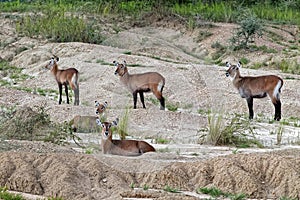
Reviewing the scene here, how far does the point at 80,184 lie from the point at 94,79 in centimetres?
1176

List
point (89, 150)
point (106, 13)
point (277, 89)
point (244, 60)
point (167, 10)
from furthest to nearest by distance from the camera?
point (167, 10) < point (106, 13) < point (244, 60) < point (277, 89) < point (89, 150)

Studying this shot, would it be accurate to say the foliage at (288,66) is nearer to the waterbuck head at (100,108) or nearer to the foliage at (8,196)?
the waterbuck head at (100,108)

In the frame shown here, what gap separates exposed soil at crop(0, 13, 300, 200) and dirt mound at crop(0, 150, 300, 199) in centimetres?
1

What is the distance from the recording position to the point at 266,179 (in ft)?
30.0

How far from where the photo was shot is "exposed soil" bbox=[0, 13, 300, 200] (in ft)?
29.2

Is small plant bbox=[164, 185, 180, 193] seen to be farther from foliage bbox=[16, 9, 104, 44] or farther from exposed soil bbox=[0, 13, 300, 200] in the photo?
foliage bbox=[16, 9, 104, 44]

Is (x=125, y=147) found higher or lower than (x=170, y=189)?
lower

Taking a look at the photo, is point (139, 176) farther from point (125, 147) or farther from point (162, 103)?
point (162, 103)

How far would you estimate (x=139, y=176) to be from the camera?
9297mm

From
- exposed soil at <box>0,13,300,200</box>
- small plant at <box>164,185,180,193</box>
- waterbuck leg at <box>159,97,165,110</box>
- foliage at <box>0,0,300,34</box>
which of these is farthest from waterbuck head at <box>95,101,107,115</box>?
foliage at <box>0,0,300,34</box>

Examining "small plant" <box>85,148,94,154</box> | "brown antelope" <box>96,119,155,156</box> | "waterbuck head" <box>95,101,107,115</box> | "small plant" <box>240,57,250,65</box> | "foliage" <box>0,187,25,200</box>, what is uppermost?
"foliage" <box>0,187,25,200</box>

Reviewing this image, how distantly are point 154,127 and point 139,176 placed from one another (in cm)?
504

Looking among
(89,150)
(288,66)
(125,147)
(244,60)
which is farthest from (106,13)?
(125,147)

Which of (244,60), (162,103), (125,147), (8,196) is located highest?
(8,196)
